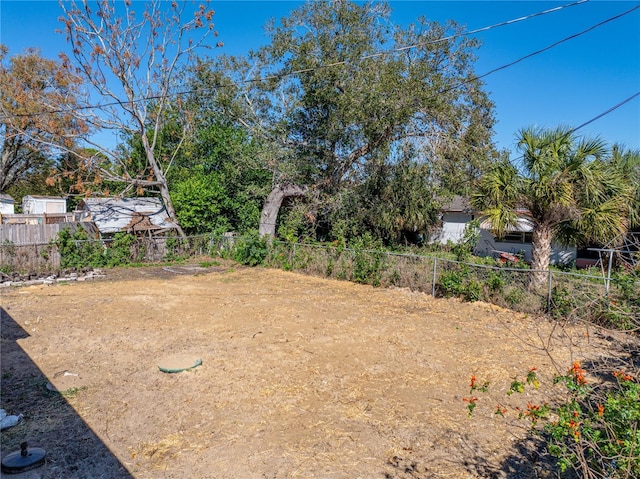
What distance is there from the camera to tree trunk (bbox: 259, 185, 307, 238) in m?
14.9

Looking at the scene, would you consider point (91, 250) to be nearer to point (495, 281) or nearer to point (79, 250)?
point (79, 250)

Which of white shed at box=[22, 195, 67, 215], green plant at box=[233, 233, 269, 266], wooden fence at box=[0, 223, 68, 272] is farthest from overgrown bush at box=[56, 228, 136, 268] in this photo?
white shed at box=[22, 195, 67, 215]

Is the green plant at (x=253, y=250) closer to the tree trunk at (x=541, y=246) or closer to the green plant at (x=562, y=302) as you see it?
the tree trunk at (x=541, y=246)

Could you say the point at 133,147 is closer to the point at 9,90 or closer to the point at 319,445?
the point at 9,90

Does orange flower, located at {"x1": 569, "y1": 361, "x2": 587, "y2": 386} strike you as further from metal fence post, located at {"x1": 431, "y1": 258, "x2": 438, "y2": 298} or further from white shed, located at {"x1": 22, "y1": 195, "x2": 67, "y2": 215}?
white shed, located at {"x1": 22, "y1": 195, "x2": 67, "y2": 215}

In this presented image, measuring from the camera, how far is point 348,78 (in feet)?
41.3

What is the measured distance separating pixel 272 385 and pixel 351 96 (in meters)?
9.35

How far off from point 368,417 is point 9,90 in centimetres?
2210

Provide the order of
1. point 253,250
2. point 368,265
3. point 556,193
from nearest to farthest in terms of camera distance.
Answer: point 556,193 < point 368,265 < point 253,250

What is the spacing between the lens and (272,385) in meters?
4.59

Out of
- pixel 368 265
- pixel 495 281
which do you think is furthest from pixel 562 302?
pixel 368 265

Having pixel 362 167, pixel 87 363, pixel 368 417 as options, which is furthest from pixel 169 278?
pixel 368 417

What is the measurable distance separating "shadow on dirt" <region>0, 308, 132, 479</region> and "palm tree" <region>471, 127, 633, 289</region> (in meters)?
7.39

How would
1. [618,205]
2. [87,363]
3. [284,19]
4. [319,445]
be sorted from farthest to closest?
1. [284,19]
2. [618,205]
3. [87,363]
4. [319,445]
